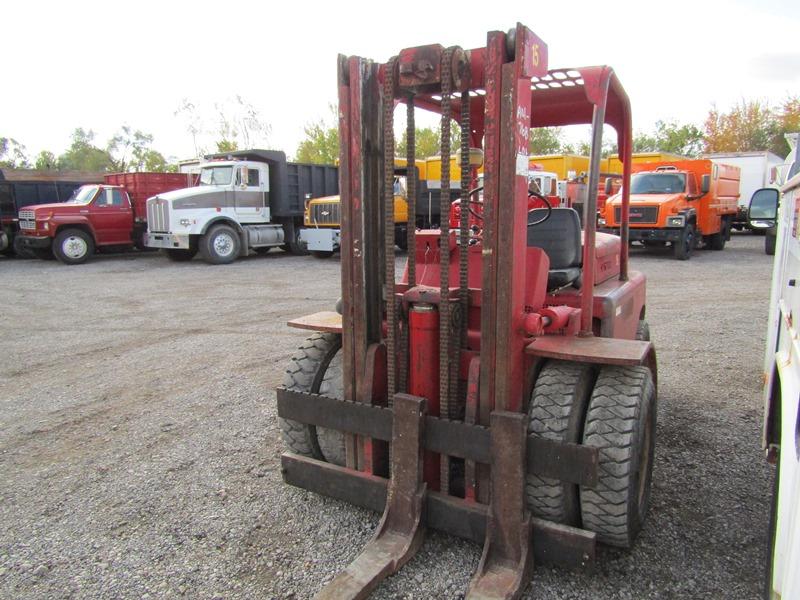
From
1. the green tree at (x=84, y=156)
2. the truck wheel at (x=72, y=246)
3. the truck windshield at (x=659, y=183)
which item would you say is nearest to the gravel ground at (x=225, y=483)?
the truck windshield at (x=659, y=183)

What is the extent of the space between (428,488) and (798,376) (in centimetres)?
172

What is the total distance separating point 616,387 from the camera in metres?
2.80

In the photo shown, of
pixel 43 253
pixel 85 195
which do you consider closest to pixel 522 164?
pixel 85 195

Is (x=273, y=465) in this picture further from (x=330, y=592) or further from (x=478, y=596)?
(x=478, y=596)

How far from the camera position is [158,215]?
642 inches

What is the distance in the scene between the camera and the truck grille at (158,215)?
16.1 metres

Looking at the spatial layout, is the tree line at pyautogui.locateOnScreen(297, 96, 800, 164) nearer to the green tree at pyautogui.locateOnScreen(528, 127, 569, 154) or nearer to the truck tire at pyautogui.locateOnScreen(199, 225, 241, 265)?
the green tree at pyautogui.locateOnScreen(528, 127, 569, 154)

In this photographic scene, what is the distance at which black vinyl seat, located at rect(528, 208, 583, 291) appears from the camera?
12.4 feet

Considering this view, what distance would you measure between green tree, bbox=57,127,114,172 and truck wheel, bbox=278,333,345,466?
194 feet

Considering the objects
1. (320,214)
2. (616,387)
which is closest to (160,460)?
(616,387)

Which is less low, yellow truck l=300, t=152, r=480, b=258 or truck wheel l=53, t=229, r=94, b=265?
yellow truck l=300, t=152, r=480, b=258

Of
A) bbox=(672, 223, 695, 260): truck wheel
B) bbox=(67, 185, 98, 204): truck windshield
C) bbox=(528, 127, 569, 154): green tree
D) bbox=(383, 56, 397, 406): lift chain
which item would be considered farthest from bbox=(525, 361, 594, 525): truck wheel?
bbox=(528, 127, 569, 154): green tree

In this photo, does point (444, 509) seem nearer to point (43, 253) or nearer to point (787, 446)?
point (787, 446)

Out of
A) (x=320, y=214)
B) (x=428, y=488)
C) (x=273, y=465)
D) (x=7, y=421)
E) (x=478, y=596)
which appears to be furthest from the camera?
(x=320, y=214)
